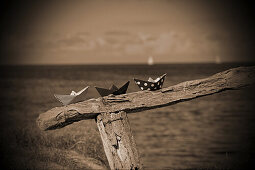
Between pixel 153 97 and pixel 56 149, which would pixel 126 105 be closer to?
pixel 153 97

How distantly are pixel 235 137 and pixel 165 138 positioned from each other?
3085mm

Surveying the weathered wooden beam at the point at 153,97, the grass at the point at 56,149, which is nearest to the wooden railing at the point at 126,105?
the weathered wooden beam at the point at 153,97

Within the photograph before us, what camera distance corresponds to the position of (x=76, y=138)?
26.6 ft

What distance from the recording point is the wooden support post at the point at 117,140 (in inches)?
171

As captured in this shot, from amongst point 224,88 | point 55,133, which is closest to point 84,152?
point 55,133

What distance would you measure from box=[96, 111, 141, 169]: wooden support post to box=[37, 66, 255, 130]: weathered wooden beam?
0.11 meters

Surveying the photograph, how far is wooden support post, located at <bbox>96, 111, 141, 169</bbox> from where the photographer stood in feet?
14.3

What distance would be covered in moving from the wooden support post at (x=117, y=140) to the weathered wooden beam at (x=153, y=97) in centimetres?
11

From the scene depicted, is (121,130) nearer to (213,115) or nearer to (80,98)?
(80,98)

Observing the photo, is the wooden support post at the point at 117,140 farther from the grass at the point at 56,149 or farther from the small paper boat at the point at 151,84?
the grass at the point at 56,149

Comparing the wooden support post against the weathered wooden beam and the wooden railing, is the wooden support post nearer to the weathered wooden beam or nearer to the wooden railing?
the wooden railing

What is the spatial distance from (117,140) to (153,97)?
0.81 m

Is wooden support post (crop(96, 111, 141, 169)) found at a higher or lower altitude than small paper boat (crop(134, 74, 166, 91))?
lower

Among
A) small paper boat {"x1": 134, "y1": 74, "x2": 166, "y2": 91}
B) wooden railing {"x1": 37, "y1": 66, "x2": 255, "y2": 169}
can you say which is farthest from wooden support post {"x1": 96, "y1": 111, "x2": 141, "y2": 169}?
small paper boat {"x1": 134, "y1": 74, "x2": 166, "y2": 91}
